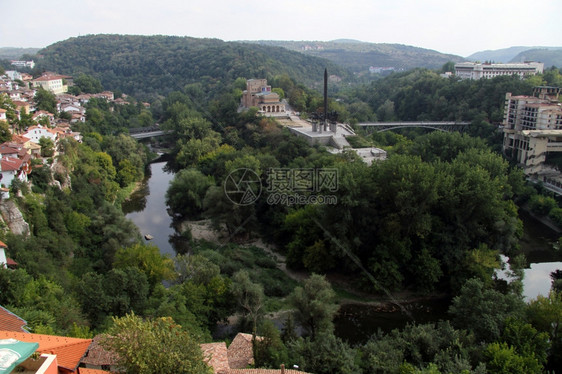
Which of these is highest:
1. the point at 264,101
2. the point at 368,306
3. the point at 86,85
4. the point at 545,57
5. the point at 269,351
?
the point at 545,57

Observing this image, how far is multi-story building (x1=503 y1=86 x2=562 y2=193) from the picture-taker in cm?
3181

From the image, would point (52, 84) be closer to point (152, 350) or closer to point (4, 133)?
point (4, 133)

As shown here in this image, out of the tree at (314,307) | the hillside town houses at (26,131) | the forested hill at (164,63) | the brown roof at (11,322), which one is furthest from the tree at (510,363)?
the forested hill at (164,63)

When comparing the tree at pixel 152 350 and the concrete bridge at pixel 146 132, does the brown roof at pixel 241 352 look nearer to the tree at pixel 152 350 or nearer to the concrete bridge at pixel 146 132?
the tree at pixel 152 350

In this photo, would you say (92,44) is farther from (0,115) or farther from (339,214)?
(339,214)

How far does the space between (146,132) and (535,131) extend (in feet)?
127

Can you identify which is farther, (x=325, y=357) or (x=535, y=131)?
(x=535, y=131)

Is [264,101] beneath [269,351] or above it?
above

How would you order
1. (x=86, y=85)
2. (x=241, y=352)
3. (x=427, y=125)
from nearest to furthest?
(x=241, y=352)
(x=427, y=125)
(x=86, y=85)

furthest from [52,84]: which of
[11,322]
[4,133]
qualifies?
[11,322]

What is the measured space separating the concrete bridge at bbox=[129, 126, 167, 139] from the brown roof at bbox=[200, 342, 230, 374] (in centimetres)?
3841

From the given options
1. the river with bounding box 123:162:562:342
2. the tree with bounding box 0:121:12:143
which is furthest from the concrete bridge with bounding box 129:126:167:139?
the tree with bounding box 0:121:12:143

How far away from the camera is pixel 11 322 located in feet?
32.0

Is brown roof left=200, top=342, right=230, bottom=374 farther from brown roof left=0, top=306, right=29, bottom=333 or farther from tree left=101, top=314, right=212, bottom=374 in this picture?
brown roof left=0, top=306, right=29, bottom=333
